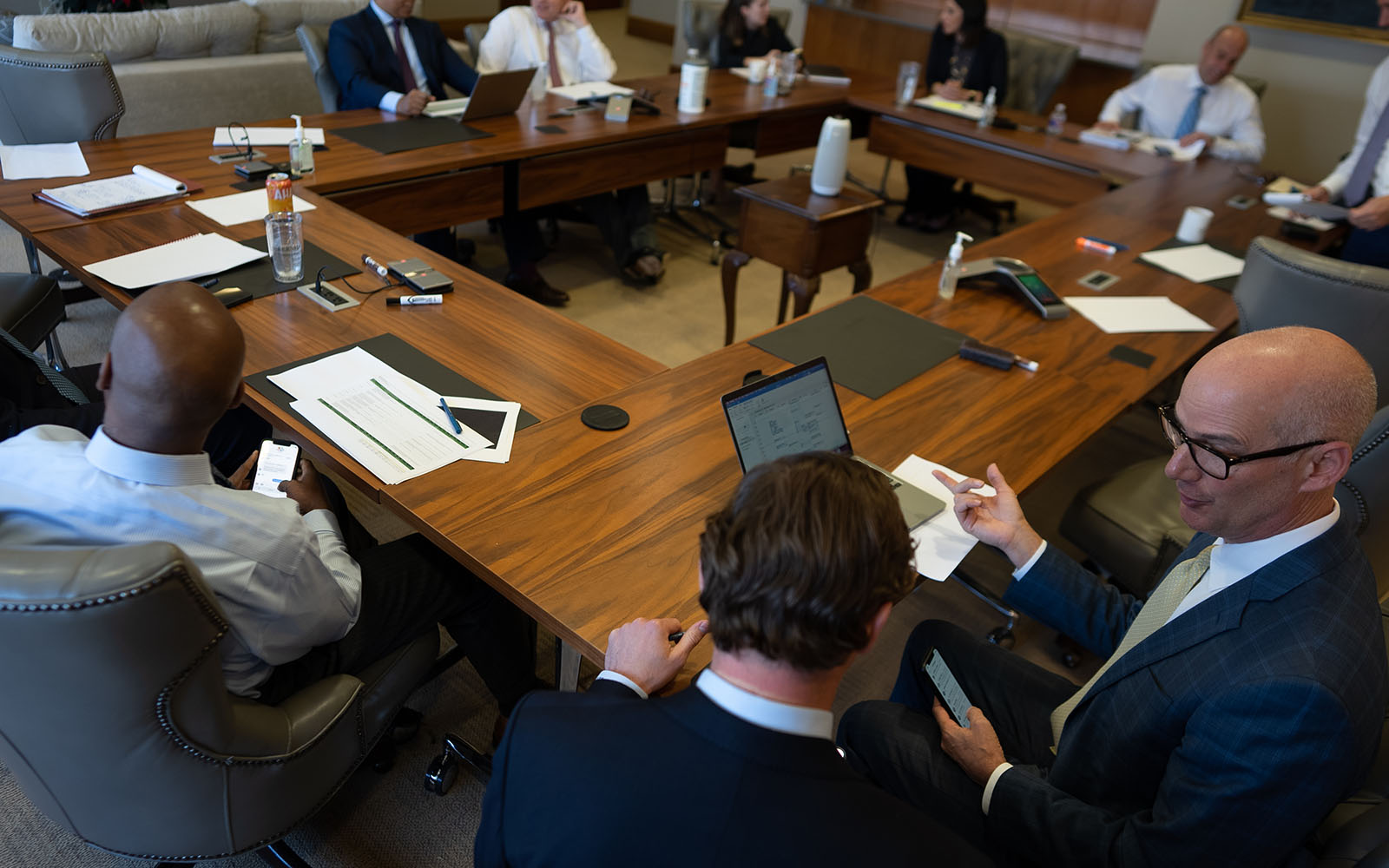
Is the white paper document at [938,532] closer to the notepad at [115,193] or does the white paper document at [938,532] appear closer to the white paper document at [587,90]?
the notepad at [115,193]

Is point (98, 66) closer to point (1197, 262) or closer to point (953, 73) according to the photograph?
point (1197, 262)

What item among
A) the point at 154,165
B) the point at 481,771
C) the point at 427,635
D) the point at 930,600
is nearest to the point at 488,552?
the point at 427,635

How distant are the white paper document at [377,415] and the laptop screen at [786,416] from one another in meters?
0.51

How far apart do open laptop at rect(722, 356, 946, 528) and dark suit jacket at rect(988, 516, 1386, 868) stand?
0.46 m

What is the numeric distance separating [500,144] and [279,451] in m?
2.05

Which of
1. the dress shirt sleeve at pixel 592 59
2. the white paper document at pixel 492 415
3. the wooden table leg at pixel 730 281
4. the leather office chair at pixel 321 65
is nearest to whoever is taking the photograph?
the white paper document at pixel 492 415

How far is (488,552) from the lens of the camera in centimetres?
146

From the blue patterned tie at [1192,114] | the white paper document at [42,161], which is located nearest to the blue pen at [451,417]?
the white paper document at [42,161]

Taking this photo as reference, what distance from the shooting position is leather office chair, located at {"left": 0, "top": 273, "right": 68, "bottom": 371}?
7.77 feet

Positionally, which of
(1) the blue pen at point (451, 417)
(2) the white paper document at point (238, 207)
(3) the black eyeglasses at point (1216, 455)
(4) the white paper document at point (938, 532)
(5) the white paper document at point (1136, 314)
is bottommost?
(4) the white paper document at point (938, 532)

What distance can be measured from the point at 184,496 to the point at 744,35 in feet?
16.3

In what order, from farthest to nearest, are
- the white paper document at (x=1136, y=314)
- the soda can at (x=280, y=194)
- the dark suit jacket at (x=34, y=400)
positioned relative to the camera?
the white paper document at (x=1136, y=314) → the soda can at (x=280, y=194) → the dark suit jacket at (x=34, y=400)

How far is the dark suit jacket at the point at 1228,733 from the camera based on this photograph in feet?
3.48

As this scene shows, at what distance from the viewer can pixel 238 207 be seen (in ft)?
8.57
